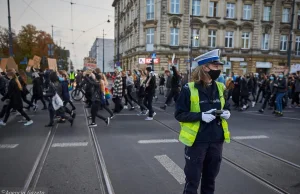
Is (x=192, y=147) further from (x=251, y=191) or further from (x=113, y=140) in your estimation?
(x=113, y=140)

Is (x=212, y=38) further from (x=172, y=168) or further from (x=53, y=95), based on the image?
(x=172, y=168)

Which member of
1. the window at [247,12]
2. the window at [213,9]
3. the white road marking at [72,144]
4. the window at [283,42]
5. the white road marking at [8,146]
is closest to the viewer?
the white road marking at [8,146]

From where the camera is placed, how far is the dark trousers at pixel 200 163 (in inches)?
112

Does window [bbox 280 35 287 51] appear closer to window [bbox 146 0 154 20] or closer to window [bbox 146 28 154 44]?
window [bbox 146 28 154 44]

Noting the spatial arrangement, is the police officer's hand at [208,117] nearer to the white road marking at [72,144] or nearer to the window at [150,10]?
the white road marking at [72,144]

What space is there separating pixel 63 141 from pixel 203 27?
35.2m

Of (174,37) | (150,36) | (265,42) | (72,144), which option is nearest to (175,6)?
(174,37)

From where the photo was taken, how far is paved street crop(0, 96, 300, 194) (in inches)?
158

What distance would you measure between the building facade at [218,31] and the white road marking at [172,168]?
1191 inches

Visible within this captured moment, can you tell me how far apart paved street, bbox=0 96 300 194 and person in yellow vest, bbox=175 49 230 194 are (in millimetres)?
1105

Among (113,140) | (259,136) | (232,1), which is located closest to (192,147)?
(113,140)

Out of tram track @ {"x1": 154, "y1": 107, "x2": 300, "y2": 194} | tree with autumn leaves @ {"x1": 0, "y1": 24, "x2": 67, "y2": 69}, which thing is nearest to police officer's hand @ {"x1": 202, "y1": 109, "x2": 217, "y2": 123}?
tram track @ {"x1": 154, "y1": 107, "x2": 300, "y2": 194}

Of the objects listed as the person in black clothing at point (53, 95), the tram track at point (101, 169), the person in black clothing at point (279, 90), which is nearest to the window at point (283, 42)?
the person in black clothing at point (279, 90)

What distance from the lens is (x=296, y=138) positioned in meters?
7.27
